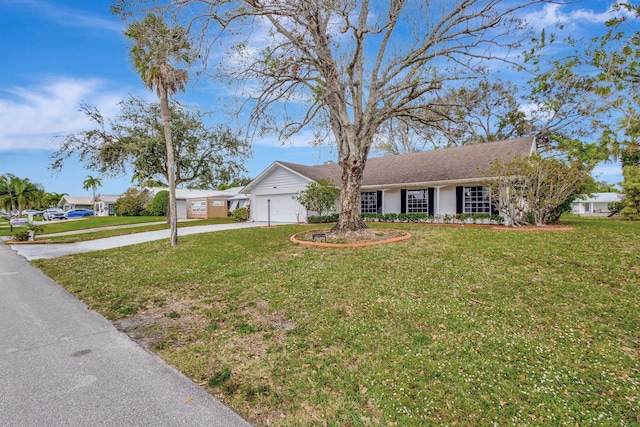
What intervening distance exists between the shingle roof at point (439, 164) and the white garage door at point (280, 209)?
7.81ft

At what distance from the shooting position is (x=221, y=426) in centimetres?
236

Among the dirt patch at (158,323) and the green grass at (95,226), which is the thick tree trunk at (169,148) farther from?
the green grass at (95,226)

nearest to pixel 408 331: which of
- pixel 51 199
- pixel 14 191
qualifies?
pixel 14 191

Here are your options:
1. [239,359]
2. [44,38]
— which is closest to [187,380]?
[239,359]

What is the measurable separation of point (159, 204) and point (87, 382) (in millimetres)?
37220

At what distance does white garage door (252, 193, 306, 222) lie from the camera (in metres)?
20.7

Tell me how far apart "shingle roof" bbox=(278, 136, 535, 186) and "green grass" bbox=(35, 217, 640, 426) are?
853 centimetres

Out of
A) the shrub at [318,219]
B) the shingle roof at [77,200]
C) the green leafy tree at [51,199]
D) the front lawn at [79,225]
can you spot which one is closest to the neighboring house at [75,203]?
the shingle roof at [77,200]

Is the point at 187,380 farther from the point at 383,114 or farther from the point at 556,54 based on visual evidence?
the point at 556,54

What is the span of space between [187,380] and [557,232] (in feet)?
38.2

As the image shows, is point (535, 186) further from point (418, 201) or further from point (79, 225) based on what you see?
point (79, 225)

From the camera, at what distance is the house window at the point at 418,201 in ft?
56.3

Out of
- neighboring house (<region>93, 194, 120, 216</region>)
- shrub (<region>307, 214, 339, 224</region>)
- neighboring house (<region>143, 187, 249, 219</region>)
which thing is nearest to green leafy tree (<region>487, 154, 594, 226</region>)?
shrub (<region>307, 214, 339, 224</region>)

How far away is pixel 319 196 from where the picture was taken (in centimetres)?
1762
